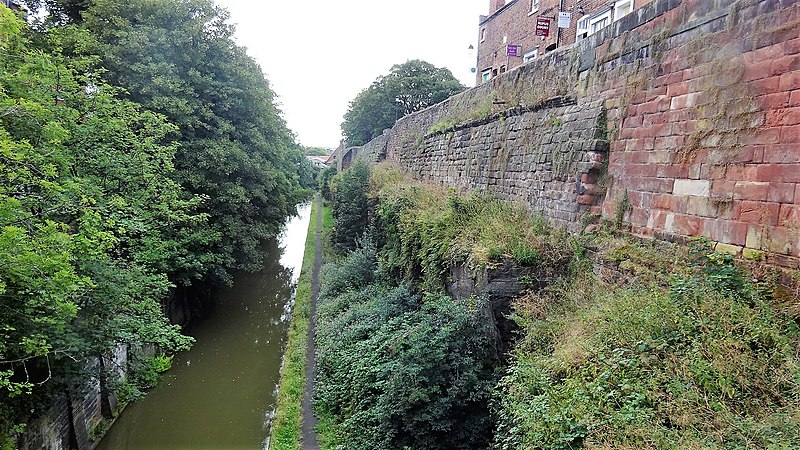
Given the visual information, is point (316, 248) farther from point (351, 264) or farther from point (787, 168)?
point (787, 168)

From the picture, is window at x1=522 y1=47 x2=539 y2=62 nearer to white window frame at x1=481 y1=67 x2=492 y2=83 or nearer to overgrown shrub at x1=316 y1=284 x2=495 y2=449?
white window frame at x1=481 y1=67 x2=492 y2=83

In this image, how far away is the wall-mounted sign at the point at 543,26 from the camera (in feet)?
48.9

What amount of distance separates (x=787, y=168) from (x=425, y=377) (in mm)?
4159

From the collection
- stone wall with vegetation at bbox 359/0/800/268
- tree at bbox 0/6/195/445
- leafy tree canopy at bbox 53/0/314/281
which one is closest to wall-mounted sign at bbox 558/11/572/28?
stone wall with vegetation at bbox 359/0/800/268

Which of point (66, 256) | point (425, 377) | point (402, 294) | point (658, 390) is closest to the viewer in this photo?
point (658, 390)

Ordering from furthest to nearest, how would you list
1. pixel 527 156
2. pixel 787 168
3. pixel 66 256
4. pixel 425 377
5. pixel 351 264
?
Result: pixel 351 264
pixel 527 156
pixel 425 377
pixel 66 256
pixel 787 168

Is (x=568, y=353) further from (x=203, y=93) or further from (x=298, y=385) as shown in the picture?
(x=203, y=93)

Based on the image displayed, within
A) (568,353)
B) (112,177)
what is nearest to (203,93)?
(112,177)

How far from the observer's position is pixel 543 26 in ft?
49.0

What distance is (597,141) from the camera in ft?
18.9

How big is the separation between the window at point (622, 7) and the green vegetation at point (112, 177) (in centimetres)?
1032

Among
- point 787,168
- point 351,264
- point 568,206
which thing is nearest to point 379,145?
point 351,264

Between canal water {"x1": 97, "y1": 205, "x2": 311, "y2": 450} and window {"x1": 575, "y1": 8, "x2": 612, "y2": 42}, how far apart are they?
12765mm

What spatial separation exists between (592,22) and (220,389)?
14.1 m
